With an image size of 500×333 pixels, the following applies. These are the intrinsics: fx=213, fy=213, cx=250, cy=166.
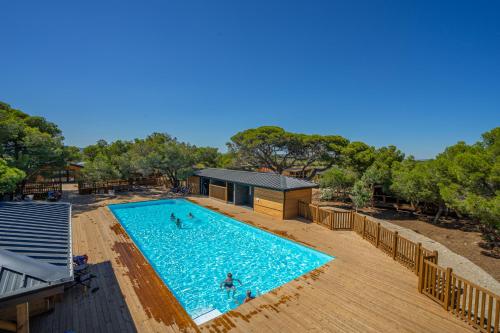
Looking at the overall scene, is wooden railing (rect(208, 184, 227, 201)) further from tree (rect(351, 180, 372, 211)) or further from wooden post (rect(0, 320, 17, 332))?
wooden post (rect(0, 320, 17, 332))

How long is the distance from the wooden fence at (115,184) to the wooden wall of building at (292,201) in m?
15.3

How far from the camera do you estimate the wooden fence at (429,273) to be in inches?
168

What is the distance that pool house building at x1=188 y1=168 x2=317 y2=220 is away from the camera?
12383 mm

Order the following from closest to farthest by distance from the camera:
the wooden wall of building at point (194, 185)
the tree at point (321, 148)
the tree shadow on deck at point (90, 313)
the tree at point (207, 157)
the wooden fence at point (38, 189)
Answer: the tree shadow on deck at point (90, 313), the wooden fence at point (38, 189), the wooden wall of building at point (194, 185), the tree at point (321, 148), the tree at point (207, 157)

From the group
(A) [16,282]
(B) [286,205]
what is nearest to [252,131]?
(B) [286,205]

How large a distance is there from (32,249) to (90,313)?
7.73 feet

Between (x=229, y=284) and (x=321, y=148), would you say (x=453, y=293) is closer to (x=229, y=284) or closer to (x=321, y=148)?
(x=229, y=284)

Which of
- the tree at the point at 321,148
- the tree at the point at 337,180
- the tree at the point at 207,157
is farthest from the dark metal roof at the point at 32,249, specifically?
the tree at the point at 321,148

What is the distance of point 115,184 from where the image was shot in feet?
65.9

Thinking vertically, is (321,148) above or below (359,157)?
above

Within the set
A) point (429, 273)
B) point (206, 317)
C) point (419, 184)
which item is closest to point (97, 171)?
point (206, 317)

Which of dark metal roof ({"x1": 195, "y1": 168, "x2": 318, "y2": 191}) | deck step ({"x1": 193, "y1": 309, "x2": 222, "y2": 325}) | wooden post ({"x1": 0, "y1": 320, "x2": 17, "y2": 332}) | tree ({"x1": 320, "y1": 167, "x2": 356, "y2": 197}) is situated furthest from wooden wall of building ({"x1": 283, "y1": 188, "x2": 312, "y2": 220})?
wooden post ({"x1": 0, "y1": 320, "x2": 17, "y2": 332})

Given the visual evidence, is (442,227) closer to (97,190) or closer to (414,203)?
(414,203)

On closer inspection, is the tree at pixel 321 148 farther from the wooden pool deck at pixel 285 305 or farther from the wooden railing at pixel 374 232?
the wooden pool deck at pixel 285 305
